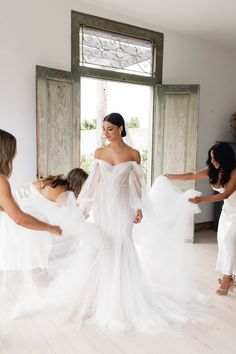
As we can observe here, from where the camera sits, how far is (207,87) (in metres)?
5.12

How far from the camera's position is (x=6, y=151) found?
191 centimetres

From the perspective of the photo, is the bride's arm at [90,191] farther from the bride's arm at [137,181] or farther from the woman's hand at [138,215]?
the woman's hand at [138,215]

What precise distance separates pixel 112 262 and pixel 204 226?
3.27 meters

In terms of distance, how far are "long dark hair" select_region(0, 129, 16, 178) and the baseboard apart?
3963mm

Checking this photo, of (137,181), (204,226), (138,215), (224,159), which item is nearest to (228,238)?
(224,159)

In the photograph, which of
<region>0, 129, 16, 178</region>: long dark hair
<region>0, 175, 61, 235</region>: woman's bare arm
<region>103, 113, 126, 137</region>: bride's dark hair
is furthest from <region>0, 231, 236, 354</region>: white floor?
<region>103, 113, 126, 137</region>: bride's dark hair

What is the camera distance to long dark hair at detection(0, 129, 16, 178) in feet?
6.23

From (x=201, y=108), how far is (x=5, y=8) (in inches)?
122

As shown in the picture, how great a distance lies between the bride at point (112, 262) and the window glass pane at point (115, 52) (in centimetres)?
195

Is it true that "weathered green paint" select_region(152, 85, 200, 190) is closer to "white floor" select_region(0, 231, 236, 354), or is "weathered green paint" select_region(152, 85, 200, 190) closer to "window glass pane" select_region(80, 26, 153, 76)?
"window glass pane" select_region(80, 26, 153, 76)

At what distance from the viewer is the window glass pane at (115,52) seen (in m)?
4.04

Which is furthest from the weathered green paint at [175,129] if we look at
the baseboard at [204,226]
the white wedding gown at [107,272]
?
the white wedding gown at [107,272]

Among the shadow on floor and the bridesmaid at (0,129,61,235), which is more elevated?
the bridesmaid at (0,129,61,235)

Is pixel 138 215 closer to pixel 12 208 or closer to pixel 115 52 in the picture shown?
pixel 12 208
